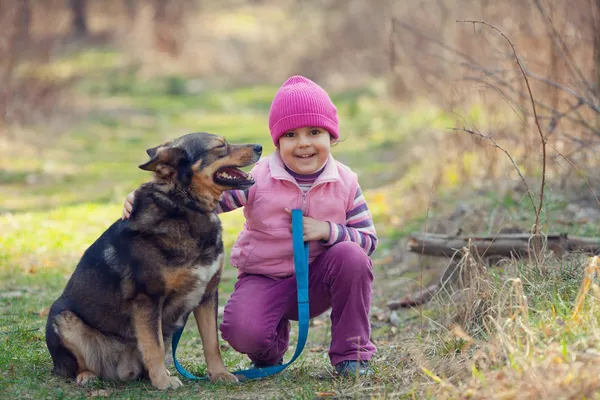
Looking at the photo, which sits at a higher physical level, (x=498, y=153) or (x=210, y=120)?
(x=210, y=120)

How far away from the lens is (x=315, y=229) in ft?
13.9

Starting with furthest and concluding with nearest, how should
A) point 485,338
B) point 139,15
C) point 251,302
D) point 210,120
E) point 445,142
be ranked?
1. point 139,15
2. point 210,120
3. point 445,142
4. point 251,302
5. point 485,338

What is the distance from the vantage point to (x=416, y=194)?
29.8ft

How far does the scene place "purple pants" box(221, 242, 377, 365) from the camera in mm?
4168

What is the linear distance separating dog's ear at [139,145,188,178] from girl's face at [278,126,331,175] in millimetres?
608

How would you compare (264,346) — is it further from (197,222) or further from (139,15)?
(139,15)

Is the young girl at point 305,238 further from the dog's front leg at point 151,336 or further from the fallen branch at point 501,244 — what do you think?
the fallen branch at point 501,244

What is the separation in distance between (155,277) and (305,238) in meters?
0.87

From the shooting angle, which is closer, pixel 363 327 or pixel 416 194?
pixel 363 327

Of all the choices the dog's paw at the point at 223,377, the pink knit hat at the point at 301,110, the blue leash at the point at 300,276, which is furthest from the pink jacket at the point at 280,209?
the dog's paw at the point at 223,377

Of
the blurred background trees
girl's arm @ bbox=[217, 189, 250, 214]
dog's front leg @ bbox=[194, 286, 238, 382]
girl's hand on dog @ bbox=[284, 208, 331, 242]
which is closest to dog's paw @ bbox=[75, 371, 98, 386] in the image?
dog's front leg @ bbox=[194, 286, 238, 382]

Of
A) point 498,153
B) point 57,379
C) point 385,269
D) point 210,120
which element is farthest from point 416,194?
point 210,120

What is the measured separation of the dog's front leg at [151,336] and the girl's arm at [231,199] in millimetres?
702

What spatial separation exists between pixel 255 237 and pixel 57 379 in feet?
4.53
